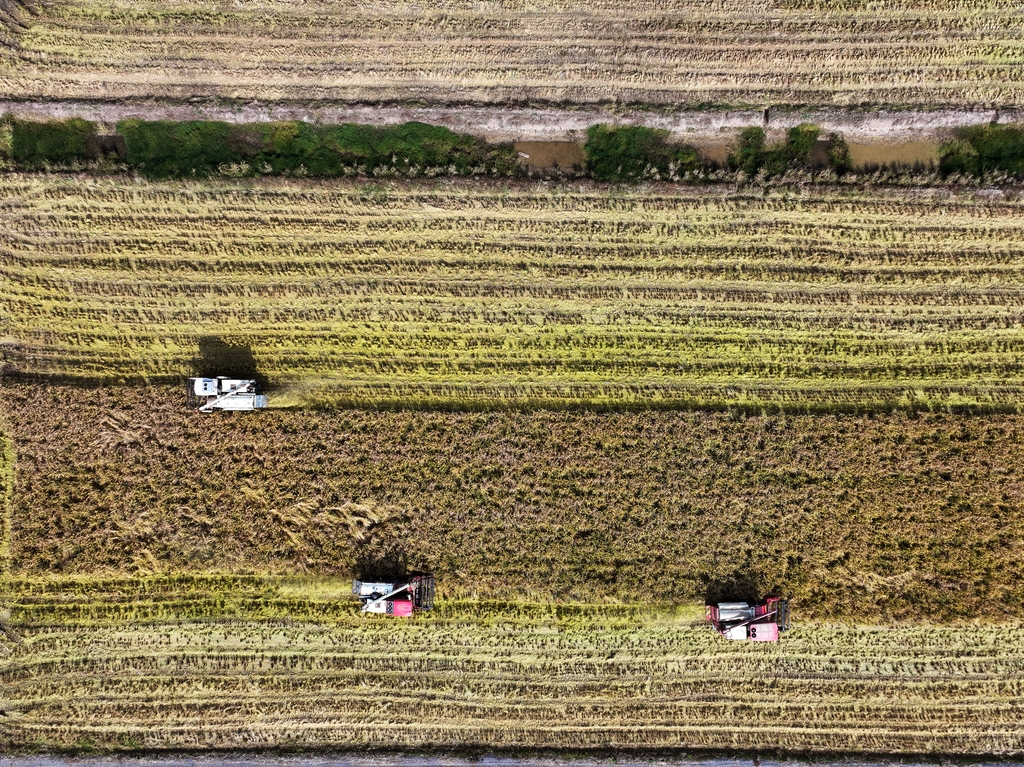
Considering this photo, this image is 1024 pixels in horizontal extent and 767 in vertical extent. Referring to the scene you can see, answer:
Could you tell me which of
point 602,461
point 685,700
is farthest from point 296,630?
point 685,700

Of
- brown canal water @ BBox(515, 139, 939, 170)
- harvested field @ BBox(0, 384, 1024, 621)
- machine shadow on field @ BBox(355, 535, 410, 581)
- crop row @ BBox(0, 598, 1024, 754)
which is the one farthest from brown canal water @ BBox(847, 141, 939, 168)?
machine shadow on field @ BBox(355, 535, 410, 581)

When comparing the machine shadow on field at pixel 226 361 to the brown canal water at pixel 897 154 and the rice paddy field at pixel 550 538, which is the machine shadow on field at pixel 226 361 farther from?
the brown canal water at pixel 897 154

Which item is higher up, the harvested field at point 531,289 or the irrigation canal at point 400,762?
the harvested field at point 531,289

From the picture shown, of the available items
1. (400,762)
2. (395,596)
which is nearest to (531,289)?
(395,596)

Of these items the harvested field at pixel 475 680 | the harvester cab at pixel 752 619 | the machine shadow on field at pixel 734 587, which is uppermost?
the machine shadow on field at pixel 734 587

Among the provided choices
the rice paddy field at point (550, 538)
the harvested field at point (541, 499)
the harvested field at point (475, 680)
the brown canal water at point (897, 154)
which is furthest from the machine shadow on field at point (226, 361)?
the brown canal water at point (897, 154)

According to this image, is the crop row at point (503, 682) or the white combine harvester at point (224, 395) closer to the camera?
the white combine harvester at point (224, 395)
